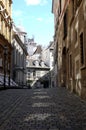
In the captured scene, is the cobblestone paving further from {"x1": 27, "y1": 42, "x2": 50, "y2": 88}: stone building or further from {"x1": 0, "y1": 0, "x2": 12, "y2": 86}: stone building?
{"x1": 27, "y1": 42, "x2": 50, "y2": 88}: stone building

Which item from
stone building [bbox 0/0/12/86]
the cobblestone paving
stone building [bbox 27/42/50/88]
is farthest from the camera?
stone building [bbox 27/42/50/88]

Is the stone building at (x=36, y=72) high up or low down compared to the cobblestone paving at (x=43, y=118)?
up

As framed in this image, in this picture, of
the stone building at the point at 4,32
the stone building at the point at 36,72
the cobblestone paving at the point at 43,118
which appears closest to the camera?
the cobblestone paving at the point at 43,118

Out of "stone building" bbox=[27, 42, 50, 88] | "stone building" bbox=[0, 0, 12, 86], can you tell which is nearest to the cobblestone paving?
"stone building" bbox=[0, 0, 12, 86]

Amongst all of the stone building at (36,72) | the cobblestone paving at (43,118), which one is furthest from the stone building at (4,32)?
the stone building at (36,72)

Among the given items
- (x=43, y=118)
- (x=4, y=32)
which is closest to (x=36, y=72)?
(x=4, y=32)

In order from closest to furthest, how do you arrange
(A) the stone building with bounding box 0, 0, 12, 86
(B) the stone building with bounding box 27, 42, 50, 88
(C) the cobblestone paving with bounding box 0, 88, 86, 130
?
1. (C) the cobblestone paving with bounding box 0, 88, 86, 130
2. (A) the stone building with bounding box 0, 0, 12, 86
3. (B) the stone building with bounding box 27, 42, 50, 88

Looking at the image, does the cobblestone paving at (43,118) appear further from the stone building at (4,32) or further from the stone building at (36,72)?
the stone building at (36,72)

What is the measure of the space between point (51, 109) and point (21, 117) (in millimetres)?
2178

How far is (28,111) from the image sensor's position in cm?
1204

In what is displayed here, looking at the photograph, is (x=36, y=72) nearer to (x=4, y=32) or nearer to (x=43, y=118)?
(x=4, y=32)

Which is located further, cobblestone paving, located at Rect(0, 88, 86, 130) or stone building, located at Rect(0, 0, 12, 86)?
stone building, located at Rect(0, 0, 12, 86)

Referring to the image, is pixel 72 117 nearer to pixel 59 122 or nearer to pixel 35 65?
pixel 59 122

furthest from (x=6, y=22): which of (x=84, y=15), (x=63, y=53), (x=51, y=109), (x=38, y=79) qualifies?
(x=38, y=79)
